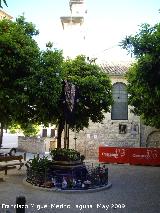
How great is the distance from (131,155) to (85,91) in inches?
359

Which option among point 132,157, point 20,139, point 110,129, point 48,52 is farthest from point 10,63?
point 20,139

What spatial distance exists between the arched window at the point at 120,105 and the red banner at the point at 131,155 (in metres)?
5.69

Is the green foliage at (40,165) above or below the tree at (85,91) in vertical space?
below

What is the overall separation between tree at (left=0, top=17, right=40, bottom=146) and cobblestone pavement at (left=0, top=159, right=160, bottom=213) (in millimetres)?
4185

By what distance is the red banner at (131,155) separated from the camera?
88.1 ft

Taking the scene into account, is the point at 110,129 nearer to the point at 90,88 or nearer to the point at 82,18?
the point at 90,88

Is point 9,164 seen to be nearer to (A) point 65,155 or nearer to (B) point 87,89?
(A) point 65,155

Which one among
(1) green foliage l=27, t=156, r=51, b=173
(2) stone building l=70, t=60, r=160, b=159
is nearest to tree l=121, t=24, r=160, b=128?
(1) green foliage l=27, t=156, r=51, b=173

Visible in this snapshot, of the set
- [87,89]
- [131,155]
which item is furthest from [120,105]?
[87,89]

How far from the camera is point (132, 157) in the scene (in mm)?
27391

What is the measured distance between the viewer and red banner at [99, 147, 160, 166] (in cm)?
2684

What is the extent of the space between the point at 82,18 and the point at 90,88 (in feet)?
68.6

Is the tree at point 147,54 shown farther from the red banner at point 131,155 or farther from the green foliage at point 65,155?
the red banner at point 131,155

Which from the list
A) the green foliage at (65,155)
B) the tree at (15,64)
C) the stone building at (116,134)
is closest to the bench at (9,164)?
the tree at (15,64)
